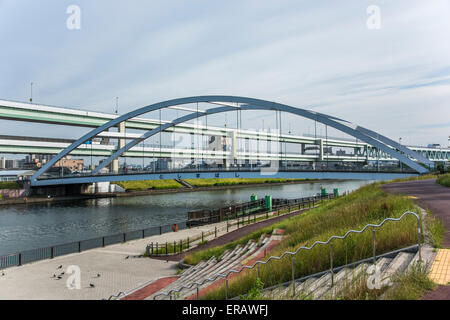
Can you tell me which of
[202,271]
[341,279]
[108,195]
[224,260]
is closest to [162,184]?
[108,195]

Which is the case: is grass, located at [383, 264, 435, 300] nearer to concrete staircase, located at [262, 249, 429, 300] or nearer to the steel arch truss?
concrete staircase, located at [262, 249, 429, 300]

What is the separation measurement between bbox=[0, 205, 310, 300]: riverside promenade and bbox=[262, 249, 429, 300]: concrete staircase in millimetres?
7196

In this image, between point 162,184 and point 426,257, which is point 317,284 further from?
point 162,184

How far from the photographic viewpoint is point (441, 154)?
126062 millimetres

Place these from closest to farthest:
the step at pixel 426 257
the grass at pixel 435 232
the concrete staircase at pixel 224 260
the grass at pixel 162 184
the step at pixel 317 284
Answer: the step at pixel 426 257, the step at pixel 317 284, the grass at pixel 435 232, the concrete staircase at pixel 224 260, the grass at pixel 162 184

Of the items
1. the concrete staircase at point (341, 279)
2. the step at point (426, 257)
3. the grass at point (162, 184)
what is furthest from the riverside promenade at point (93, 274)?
the grass at point (162, 184)

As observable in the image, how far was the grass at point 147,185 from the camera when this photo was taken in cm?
6538

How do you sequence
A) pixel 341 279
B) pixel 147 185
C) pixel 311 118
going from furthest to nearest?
pixel 147 185 → pixel 311 118 → pixel 341 279

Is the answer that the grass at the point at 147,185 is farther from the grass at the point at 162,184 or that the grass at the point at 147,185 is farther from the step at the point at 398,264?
the step at the point at 398,264

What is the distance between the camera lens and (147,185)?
225 ft

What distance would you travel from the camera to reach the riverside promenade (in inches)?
490

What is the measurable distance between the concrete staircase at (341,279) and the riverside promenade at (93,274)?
7.20 m

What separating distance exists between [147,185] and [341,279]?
212ft
